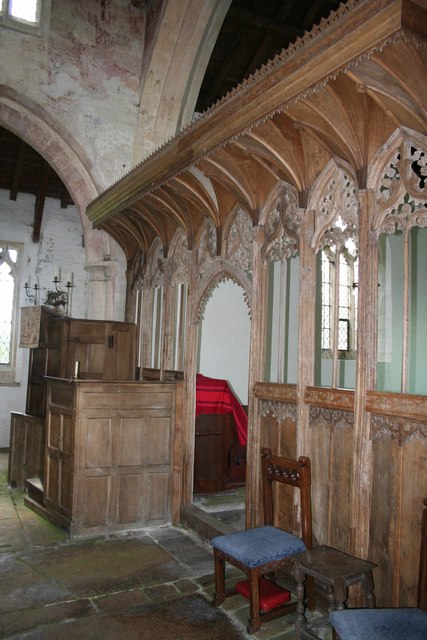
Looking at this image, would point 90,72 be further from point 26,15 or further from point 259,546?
point 259,546

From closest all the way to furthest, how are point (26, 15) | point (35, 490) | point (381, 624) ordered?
point (381, 624)
point (35, 490)
point (26, 15)

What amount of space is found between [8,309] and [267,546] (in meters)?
8.54

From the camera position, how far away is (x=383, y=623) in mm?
2186

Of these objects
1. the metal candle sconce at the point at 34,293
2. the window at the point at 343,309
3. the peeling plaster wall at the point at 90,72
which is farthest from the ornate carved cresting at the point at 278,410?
the metal candle sconce at the point at 34,293

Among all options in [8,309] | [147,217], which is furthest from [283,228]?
[8,309]

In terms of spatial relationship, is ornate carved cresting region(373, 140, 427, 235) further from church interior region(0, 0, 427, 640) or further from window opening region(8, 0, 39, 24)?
window opening region(8, 0, 39, 24)

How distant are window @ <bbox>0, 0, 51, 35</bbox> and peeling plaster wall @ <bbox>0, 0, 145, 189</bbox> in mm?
90

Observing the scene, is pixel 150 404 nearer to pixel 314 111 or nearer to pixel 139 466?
pixel 139 466

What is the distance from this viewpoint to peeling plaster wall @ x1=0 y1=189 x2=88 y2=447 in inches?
400

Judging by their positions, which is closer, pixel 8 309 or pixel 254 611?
pixel 254 611

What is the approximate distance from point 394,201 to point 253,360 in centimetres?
166

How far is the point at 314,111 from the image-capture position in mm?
3055

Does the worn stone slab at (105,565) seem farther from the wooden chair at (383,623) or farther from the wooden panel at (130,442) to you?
the wooden chair at (383,623)

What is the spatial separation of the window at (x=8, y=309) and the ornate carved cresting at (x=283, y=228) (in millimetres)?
7435
